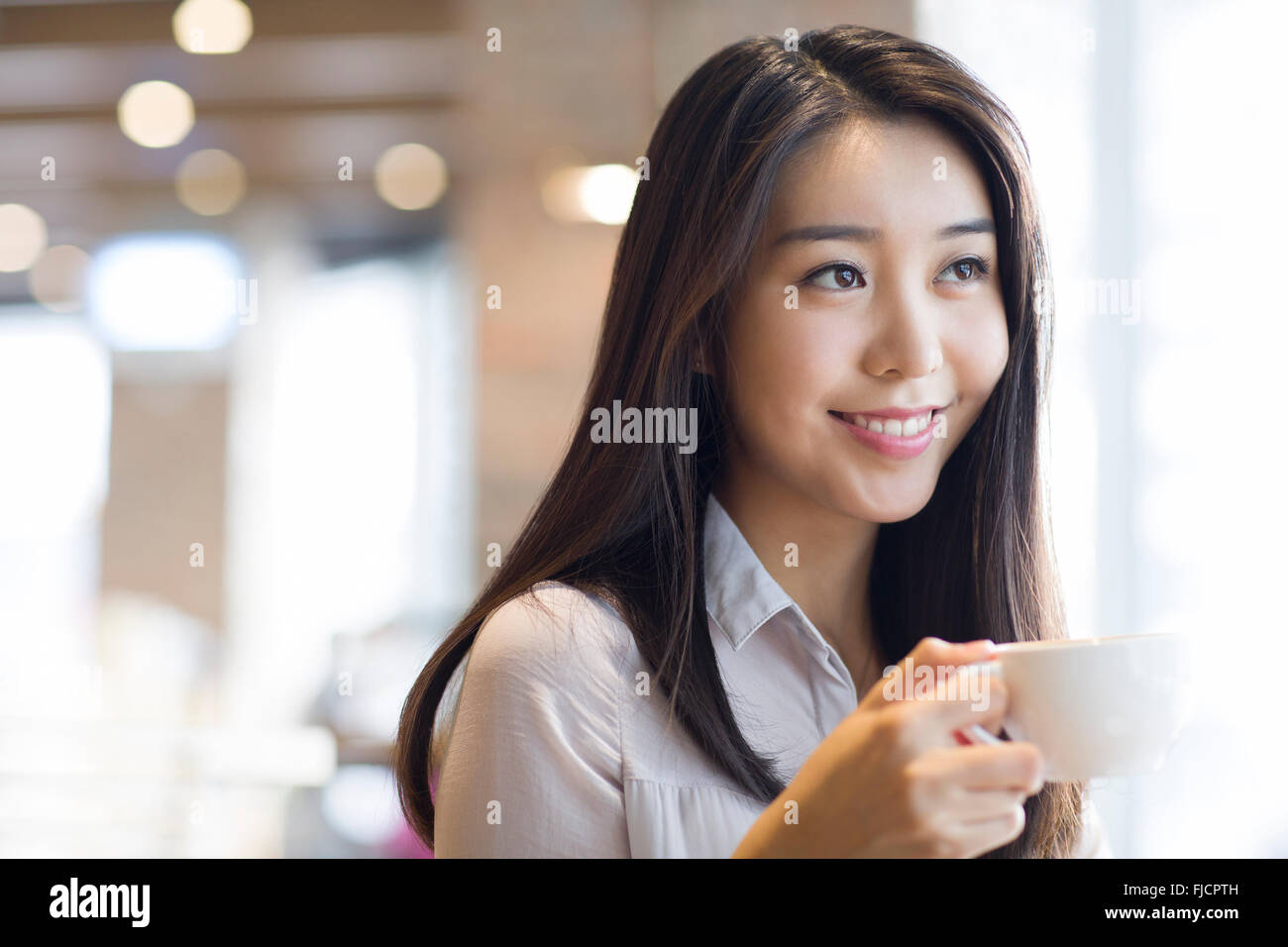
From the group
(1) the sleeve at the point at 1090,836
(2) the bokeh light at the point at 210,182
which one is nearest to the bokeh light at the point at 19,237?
(2) the bokeh light at the point at 210,182

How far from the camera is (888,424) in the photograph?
35.9 inches

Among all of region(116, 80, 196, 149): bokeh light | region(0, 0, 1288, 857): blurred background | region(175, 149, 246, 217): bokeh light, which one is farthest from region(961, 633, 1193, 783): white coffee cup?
region(175, 149, 246, 217): bokeh light

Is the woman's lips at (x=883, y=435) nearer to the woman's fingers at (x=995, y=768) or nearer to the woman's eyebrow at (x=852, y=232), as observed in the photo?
the woman's eyebrow at (x=852, y=232)

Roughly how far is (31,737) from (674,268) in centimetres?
374

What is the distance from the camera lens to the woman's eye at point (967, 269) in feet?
3.14

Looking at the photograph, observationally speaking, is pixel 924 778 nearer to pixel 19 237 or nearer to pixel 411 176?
pixel 411 176

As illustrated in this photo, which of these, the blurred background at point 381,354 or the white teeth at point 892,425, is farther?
the blurred background at point 381,354

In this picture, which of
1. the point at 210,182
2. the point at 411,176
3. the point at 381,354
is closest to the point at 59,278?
the point at 210,182

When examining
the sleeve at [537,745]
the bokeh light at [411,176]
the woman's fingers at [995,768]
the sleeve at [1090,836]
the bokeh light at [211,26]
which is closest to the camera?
Result: the woman's fingers at [995,768]

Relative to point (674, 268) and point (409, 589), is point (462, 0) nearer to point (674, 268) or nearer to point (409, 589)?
point (409, 589)

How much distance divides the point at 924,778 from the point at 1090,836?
0.63 meters

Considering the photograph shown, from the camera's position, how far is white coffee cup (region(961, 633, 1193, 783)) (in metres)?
0.55

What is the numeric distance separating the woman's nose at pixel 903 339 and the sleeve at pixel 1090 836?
451 mm
